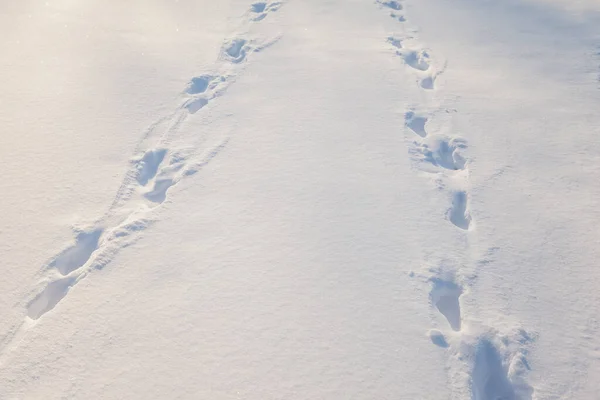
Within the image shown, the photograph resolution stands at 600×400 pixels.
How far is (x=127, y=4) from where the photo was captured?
14.3ft

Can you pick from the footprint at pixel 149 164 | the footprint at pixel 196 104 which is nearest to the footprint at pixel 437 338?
the footprint at pixel 149 164

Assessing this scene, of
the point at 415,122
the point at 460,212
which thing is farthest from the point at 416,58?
the point at 460,212

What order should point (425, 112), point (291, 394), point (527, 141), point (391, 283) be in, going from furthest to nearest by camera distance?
1. point (425, 112)
2. point (527, 141)
3. point (391, 283)
4. point (291, 394)

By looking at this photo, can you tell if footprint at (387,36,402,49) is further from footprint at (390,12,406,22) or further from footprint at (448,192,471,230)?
footprint at (448,192,471,230)

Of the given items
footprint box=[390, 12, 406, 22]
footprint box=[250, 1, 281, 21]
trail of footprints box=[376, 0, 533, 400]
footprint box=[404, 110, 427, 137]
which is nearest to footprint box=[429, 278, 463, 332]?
trail of footprints box=[376, 0, 533, 400]

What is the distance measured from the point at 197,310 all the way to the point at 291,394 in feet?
1.82

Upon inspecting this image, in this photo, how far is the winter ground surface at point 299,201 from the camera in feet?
7.28

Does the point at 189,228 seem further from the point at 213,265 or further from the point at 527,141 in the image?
the point at 527,141

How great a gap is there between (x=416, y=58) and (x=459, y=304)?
2090mm

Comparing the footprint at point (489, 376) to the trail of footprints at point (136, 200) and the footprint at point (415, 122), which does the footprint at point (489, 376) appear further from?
the trail of footprints at point (136, 200)

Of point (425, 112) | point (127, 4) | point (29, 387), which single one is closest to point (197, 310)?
point (29, 387)

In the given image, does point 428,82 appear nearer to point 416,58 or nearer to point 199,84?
point 416,58

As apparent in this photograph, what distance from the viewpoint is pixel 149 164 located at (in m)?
3.13

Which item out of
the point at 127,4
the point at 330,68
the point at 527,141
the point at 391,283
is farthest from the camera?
the point at 127,4
